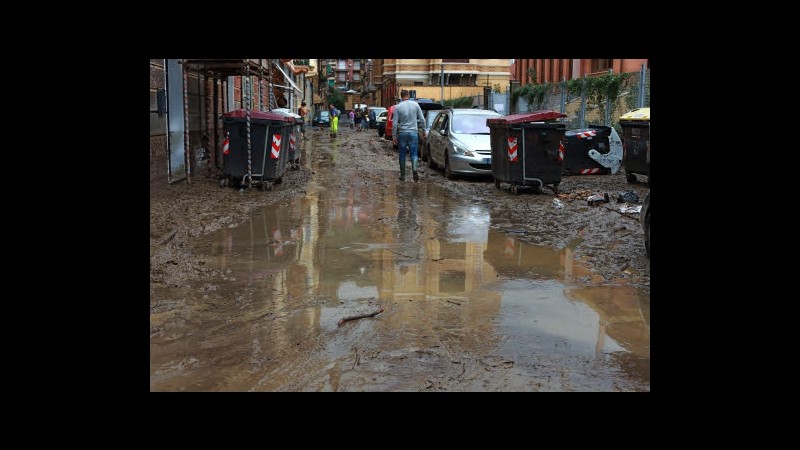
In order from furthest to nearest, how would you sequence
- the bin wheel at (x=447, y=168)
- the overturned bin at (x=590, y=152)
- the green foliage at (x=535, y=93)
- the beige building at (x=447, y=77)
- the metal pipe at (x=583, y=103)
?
the beige building at (x=447, y=77) < the green foliage at (x=535, y=93) < the metal pipe at (x=583, y=103) < the overturned bin at (x=590, y=152) < the bin wheel at (x=447, y=168)

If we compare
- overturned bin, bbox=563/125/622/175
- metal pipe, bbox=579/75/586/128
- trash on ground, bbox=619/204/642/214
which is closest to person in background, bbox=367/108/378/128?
metal pipe, bbox=579/75/586/128

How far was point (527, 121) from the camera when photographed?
1287 cm

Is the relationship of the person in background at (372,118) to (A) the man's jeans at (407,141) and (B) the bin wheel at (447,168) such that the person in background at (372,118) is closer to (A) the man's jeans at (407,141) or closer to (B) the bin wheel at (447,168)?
(B) the bin wheel at (447,168)

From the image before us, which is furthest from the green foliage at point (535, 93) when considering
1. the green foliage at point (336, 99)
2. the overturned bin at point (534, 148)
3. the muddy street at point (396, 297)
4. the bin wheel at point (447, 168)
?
the green foliage at point (336, 99)

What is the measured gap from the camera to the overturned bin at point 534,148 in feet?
42.1

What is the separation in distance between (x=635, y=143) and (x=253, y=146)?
7.39 meters

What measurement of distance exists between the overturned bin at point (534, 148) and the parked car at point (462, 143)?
2.09 m

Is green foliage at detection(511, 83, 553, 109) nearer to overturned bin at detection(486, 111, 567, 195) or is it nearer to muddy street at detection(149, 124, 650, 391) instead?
overturned bin at detection(486, 111, 567, 195)

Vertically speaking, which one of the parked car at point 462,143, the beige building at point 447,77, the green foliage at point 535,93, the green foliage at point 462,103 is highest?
the beige building at point 447,77

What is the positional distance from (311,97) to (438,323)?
74816mm

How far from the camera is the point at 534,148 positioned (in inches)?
507

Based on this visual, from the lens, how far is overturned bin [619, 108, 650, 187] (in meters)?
14.2

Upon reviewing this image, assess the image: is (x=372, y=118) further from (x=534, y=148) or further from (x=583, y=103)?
(x=534, y=148)
